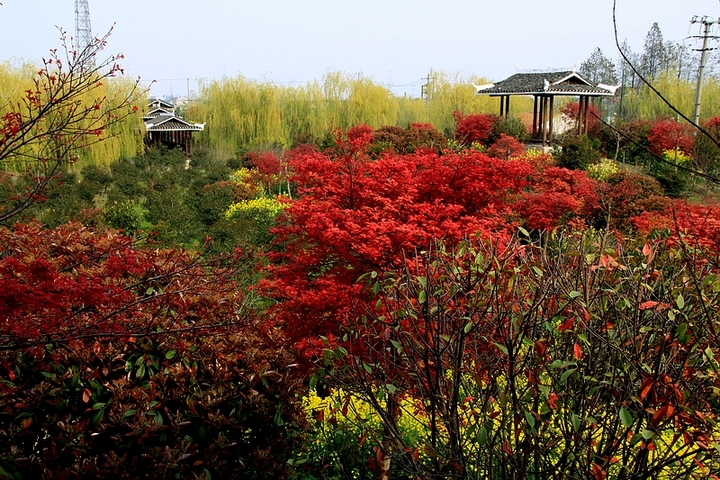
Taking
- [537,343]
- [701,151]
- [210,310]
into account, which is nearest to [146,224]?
[210,310]

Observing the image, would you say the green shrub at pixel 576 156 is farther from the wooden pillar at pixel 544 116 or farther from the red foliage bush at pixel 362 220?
the red foliage bush at pixel 362 220

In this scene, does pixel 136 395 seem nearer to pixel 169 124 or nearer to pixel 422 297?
pixel 422 297

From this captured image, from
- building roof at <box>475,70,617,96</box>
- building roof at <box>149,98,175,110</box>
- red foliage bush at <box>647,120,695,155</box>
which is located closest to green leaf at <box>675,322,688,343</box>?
red foliage bush at <box>647,120,695,155</box>

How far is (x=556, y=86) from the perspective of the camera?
66.9ft

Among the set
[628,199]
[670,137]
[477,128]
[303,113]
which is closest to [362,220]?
[628,199]

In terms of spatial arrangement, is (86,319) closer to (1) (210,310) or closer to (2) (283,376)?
(1) (210,310)

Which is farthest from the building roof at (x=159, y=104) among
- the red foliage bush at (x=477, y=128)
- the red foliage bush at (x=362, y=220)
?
the red foliage bush at (x=362, y=220)

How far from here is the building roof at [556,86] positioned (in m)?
20.3

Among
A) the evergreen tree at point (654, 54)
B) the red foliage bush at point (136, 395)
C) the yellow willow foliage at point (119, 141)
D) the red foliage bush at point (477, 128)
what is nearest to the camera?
the red foliage bush at point (136, 395)

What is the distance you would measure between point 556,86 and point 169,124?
15913 millimetres

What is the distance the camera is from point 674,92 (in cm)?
3038

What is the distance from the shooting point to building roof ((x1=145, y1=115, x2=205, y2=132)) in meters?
26.3

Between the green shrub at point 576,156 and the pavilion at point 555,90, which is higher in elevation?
the pavilion at point 555,90

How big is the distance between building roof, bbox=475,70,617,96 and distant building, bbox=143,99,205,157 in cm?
1333
